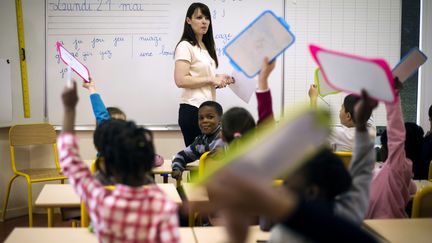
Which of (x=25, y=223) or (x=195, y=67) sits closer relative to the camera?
(x=195, y=67)

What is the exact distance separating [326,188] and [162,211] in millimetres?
451

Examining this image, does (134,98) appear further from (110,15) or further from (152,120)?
(110,15)

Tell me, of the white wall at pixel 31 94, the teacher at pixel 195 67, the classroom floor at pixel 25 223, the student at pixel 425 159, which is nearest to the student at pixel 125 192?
the teacher at pixel 195 67

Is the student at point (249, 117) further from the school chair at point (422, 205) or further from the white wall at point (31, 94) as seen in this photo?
the white wall at point (31, 94)

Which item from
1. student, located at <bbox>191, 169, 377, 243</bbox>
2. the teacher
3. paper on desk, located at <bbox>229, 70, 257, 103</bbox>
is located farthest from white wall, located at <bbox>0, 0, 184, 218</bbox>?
student, located at <bbox>191, 169, 377, 243</bbox>

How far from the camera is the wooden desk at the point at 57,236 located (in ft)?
6.33

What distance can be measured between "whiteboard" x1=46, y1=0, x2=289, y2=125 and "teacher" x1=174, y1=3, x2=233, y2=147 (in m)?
0.55

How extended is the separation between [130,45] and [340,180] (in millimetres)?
3751

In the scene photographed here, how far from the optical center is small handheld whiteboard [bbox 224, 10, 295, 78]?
1.99 m

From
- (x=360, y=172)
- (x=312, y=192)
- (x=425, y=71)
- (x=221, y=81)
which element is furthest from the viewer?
(x=425, y=71)

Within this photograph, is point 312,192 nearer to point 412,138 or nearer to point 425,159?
point 412,138

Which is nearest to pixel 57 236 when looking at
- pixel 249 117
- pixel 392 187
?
pixel 249 117

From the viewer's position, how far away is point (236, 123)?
2.27 metres

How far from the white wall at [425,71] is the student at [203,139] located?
2365mm
